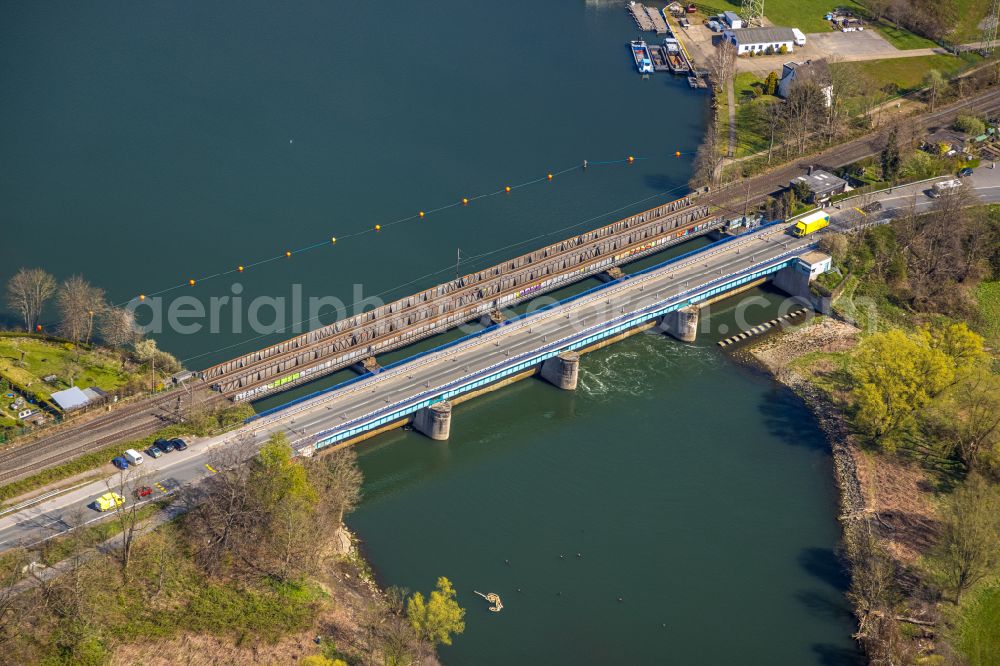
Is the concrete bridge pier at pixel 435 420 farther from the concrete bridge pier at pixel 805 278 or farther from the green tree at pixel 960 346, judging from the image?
the green tree at pixel 960 346

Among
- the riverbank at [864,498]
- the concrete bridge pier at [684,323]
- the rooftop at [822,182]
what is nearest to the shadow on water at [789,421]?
the riverbank at [864,498]

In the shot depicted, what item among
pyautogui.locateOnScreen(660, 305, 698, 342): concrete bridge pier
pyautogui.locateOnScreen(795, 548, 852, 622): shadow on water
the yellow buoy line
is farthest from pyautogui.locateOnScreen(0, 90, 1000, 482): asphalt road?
pyautogui.locateOnScreen(795, 548, 852, 622): shadow on water

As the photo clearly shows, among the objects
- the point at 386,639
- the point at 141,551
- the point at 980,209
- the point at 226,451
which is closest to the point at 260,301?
the point at 226,451

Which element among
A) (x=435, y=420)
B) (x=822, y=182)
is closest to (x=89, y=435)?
(x=435, y=420)

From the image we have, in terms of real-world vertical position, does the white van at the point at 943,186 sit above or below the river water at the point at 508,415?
above

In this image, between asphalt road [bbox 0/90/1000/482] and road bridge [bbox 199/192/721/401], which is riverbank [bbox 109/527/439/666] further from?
road bridge [bbox 199/192/721/401]

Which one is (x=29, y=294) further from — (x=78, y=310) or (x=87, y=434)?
(x=87, y=434)
